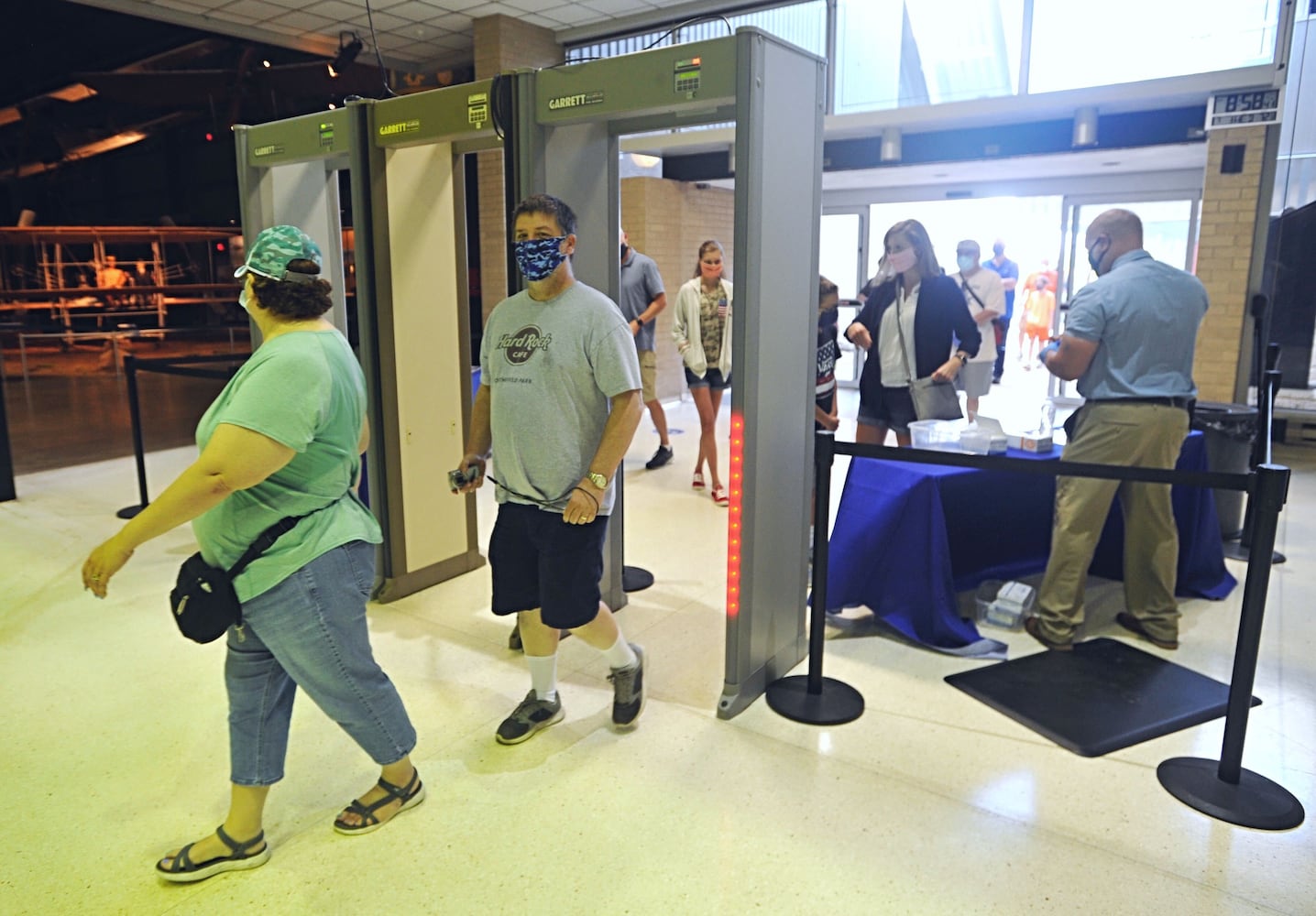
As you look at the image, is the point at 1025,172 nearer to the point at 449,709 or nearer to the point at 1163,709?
the point at 1163,709

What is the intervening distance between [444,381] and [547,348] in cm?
177

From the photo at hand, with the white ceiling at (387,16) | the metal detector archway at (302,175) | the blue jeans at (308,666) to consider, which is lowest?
the blue jeans at (308,666)

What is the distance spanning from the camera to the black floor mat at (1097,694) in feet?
9.27

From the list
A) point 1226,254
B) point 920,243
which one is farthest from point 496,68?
point 1226,254

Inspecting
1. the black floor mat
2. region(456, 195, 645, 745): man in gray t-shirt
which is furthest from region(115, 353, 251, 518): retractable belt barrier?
the black floor mat

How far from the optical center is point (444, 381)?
13.4 feet

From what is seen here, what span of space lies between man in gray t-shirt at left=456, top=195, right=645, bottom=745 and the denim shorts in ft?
10.8

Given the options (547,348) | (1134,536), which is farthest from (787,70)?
(1134,536)

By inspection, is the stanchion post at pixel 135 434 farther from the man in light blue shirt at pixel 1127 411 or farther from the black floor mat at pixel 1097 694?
the man in light blue shirt at pixel 1127 411

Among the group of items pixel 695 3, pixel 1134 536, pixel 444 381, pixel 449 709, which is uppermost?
pixel 695 3

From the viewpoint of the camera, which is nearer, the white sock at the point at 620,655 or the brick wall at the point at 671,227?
the white sock at the point at 620,655

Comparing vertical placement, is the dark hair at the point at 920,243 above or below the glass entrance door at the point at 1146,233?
below

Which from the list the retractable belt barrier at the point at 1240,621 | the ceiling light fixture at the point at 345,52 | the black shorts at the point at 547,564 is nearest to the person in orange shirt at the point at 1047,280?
the ceiling light fixture at the point at 345,52

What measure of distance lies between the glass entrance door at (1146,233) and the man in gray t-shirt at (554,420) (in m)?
7.61
